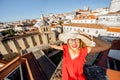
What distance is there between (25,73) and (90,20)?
36.1 m

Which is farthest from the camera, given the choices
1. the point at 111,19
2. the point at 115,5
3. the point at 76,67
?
the point at 115,5

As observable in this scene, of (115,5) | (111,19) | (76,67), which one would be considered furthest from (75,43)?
(115,5)

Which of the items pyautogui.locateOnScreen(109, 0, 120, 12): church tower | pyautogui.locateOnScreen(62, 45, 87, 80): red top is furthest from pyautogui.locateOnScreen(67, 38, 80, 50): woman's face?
pyautogui.locateOnScreen(109, 0, 120, 12): church tower

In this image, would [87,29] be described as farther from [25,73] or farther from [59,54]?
[25,73]

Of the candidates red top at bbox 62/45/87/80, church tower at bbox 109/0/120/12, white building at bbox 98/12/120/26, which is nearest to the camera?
red top at bbox 62/45/87/80

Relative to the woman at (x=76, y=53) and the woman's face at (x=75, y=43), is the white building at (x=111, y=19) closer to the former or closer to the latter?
the woman at (x=76, y=53)

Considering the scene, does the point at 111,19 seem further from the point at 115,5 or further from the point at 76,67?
the point at 76,67

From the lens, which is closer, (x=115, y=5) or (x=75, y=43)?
(x=75, y=43)

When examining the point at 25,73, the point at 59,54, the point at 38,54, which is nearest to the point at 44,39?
the point at 59,54

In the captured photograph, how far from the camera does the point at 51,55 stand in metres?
17.6

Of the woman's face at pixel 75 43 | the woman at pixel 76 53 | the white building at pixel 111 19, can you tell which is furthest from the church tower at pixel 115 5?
the woman's face at pixel 75 43

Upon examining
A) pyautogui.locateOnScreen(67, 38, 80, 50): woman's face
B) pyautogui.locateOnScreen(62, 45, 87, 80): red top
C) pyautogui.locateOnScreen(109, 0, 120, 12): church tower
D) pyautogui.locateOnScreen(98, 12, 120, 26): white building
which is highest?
pyautogui.locateOnScreen(109, 0, 120, 12): church tower

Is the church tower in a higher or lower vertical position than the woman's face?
higher

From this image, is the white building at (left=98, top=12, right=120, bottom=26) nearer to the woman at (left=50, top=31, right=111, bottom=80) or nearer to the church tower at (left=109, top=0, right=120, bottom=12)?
the church tower at (left=109, top=0, right=120, bottom=12)
